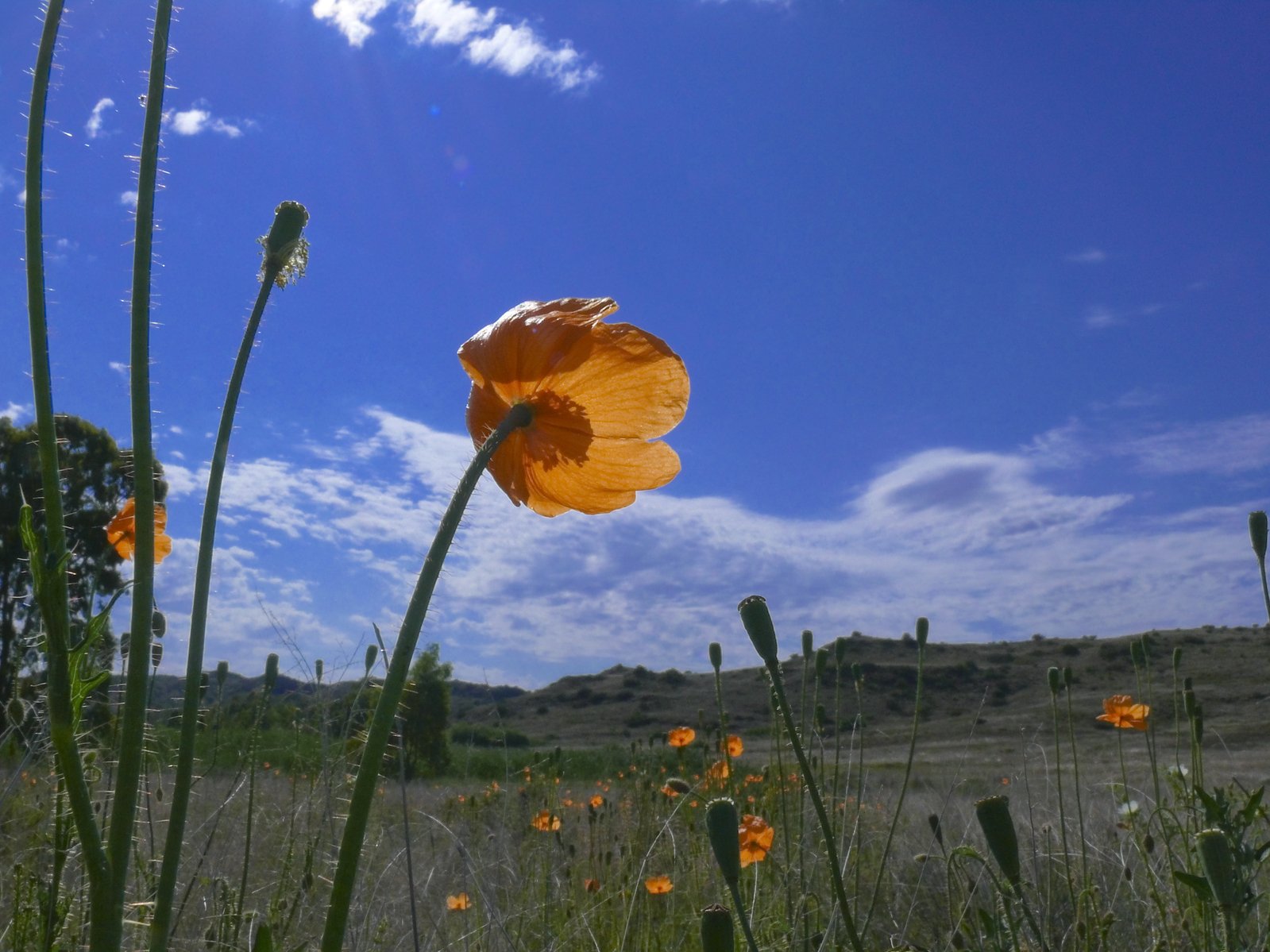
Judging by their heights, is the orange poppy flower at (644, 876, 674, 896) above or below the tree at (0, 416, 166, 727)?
below

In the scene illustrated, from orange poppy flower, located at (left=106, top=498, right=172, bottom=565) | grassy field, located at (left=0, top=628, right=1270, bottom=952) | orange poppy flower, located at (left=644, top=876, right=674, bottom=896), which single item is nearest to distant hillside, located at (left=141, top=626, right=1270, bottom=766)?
grassy field, located at (left=0, top=628, right=1270, bottom=952)

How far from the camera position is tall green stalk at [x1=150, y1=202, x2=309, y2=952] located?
812 mm

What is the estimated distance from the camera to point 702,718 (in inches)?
140

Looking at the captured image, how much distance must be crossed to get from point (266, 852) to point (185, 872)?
0.94 metres

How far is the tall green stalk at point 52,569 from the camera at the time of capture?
2.62ft

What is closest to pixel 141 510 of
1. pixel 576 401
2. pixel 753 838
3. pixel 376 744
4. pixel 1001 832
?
pixel 376 744

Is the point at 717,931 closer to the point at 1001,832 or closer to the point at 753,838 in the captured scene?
the point at 1001,832

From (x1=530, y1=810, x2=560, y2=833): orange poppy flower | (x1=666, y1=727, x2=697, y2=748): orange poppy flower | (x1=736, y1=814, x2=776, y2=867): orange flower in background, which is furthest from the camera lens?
(x1=666, y1=727, x2=697, y2=748): orange poppy flower

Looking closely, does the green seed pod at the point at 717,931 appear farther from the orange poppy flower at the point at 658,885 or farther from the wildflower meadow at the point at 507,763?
the orange poppy flower at the point at 658,885

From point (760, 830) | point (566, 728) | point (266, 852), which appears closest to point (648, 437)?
point (760, 830)

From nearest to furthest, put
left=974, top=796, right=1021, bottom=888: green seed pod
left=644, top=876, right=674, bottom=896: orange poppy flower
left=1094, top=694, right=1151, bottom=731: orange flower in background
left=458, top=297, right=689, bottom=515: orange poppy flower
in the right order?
left=974, top=796, right=1021, bottom=888: green seed pod
left=458, top=297, right=689, bottom=515: orange poppy flower
left=644, top=876, right=674, bottom=896: orange poppy flower
left=1094, top=694, right=1151, bottom=731: orange flower in background

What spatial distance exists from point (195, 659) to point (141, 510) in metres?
0.14

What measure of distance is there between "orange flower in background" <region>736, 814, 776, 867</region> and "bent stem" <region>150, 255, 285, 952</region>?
2.38m

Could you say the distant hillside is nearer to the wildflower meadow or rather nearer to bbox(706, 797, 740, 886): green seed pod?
the wildflower meadow
